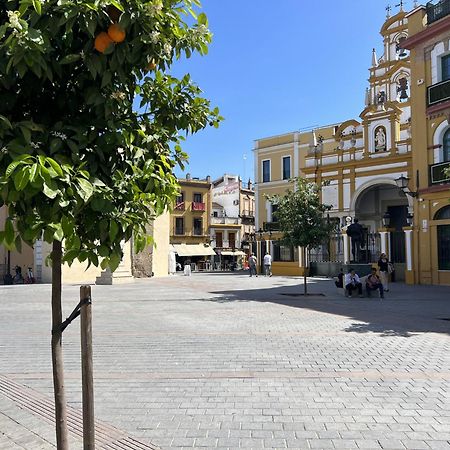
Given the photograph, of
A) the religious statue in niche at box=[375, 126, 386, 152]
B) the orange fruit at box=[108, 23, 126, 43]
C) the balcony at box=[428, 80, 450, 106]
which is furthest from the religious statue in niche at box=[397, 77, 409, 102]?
the orange fruit at box=[108, 23, 126, 43]

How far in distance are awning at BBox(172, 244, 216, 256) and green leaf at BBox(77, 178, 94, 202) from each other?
5168cm

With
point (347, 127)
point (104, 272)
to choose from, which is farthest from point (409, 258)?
point (104, 272)

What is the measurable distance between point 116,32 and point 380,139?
31.1 meters

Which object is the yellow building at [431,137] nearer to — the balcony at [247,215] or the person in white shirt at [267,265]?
the person in white shirt at [267,265]

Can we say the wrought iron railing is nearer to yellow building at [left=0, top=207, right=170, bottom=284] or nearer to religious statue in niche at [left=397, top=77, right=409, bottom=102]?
yellow building at [left=0, top=207, right=170, bottom=284]

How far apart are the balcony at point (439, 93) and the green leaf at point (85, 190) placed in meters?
23.0

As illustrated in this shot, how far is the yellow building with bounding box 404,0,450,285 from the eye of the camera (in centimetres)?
2198

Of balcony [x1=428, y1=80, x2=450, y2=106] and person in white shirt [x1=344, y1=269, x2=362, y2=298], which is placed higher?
balcony [x1=428, y1=80, x2=450, y2=106]

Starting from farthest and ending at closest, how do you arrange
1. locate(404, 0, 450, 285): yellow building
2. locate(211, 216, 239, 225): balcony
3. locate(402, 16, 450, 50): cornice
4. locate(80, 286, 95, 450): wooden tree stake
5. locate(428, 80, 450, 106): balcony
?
1. locate(211, 216, 239, 225): balcony
2. locate(404, 0, 450, 285): yellow building
3. locate(428, 80, 450, 106): balcony
4. locate(402, 16, 450, 50): cornice
5. locate(80, 286, 95, 450): wooden tree stake

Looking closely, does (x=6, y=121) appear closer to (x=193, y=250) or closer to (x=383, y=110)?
(x=383, y=110)

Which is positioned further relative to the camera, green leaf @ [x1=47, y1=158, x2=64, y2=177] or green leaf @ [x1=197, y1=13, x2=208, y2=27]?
green leaf @ [x1=197, y1=13, x2=208, y2=27]

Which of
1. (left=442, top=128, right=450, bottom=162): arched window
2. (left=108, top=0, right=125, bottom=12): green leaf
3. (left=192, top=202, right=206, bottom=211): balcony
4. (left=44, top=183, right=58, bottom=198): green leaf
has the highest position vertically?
(left=192, top=202, right=206, bottom=211): balcony

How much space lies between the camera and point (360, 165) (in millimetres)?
32094

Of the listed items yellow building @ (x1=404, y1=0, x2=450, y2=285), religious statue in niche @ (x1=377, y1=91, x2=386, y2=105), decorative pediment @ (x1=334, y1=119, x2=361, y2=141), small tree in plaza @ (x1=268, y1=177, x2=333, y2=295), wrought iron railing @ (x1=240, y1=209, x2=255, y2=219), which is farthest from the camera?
wrought iron railing @ (x1=240, y1=209, x2=255, y2=219)
